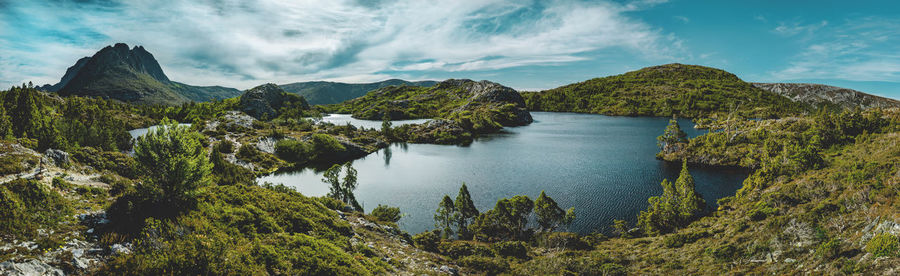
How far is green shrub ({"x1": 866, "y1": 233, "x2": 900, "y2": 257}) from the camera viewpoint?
19.1 metres

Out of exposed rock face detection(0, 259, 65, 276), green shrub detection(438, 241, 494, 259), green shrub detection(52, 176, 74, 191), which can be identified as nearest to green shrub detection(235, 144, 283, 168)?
green shrub detection(438, 241, 494, 259)

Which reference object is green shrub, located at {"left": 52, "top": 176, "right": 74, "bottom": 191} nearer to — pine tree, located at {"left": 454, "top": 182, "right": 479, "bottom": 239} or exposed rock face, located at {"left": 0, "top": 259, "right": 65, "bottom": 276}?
exposed rock face, located at {"left": 0, "top": 259, "right": 65, "bottom": 276}

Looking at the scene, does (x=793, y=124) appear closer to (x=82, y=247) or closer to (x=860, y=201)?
(x=860, y=201)

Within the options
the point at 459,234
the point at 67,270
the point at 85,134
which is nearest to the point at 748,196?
the point at 459,234

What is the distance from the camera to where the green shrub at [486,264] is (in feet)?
101

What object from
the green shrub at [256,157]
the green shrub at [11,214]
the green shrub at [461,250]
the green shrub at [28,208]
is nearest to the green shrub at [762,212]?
the green shrub at [461,250]

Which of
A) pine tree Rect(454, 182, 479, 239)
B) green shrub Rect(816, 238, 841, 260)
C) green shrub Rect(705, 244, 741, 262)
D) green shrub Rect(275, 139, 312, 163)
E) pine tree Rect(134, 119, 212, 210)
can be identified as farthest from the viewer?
green shrub Rect(275, 139, 312, 163)

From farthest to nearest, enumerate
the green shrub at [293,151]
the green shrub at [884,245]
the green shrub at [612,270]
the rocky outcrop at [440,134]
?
the rocky outcrop at [440,134]
the green shrub at [293,151]
the green shrub at [612,270]
the green shrub at [884,245]

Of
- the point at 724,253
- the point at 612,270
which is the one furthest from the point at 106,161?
the point at 724,253

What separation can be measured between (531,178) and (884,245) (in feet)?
186

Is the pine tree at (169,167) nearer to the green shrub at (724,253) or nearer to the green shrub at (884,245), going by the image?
the green shrub at (884,245)

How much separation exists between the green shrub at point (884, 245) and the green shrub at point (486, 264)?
23974 millimetres

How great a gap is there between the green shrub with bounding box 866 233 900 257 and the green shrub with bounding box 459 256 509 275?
24.0m

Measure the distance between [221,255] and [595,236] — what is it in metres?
42.5
